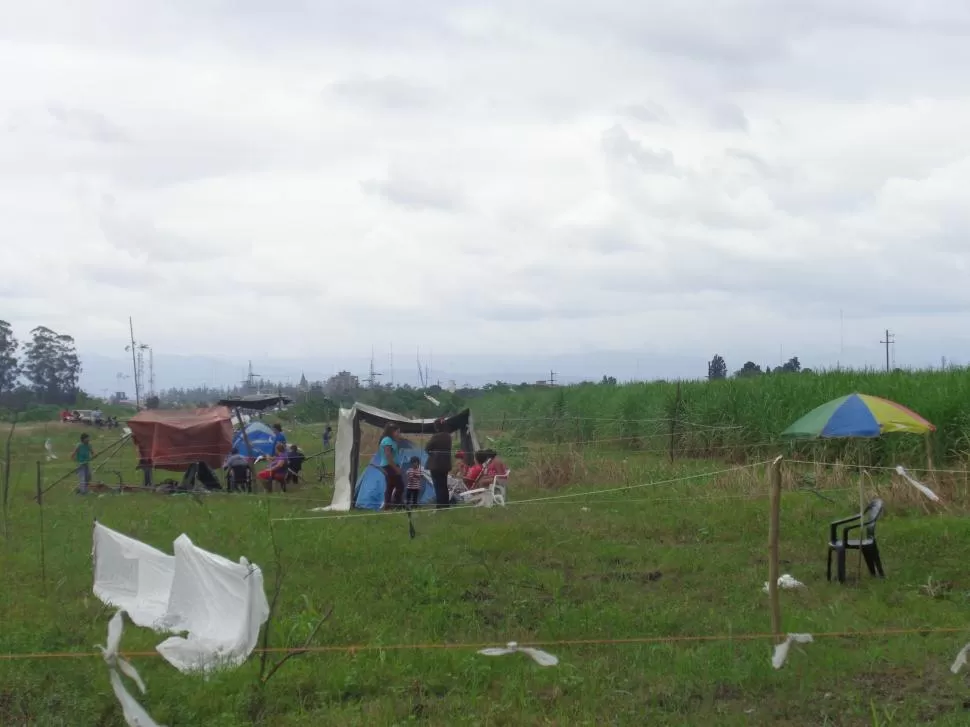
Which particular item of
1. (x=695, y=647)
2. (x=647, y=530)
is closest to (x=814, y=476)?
(x=647, y=530)

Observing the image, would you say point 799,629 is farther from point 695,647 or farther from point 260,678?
point 260,678

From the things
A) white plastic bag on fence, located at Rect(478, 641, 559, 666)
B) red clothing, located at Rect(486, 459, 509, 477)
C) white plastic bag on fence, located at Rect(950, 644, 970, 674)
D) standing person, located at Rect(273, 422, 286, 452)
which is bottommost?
white plastic bag on fence, located at Rect(478, 641, 559, 666)

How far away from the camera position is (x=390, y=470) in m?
17.1

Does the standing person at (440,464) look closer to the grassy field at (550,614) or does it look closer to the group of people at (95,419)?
the grassy field at (550,614)

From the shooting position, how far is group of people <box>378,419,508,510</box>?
16.9 metres

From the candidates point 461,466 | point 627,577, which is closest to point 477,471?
point 461,466

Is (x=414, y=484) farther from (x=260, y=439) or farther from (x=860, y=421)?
(x=860, y=421)

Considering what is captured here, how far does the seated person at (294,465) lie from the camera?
21.0m

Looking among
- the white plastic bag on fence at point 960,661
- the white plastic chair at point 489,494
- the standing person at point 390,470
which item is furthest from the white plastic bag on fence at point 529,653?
the standing person at point 390,470

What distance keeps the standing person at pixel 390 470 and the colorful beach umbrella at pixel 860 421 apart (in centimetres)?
744

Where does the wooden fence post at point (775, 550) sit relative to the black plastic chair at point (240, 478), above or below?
above

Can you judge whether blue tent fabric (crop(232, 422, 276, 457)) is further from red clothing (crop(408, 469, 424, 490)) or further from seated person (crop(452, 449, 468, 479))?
red clothing (crop(408, 469, 424, 490))

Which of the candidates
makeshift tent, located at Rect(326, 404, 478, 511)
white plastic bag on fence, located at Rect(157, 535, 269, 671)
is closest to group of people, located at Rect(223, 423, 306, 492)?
makeshift tent, located at Rect(326, 404, 478, 511)

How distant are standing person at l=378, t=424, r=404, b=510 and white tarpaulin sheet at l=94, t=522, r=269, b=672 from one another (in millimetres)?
7301
